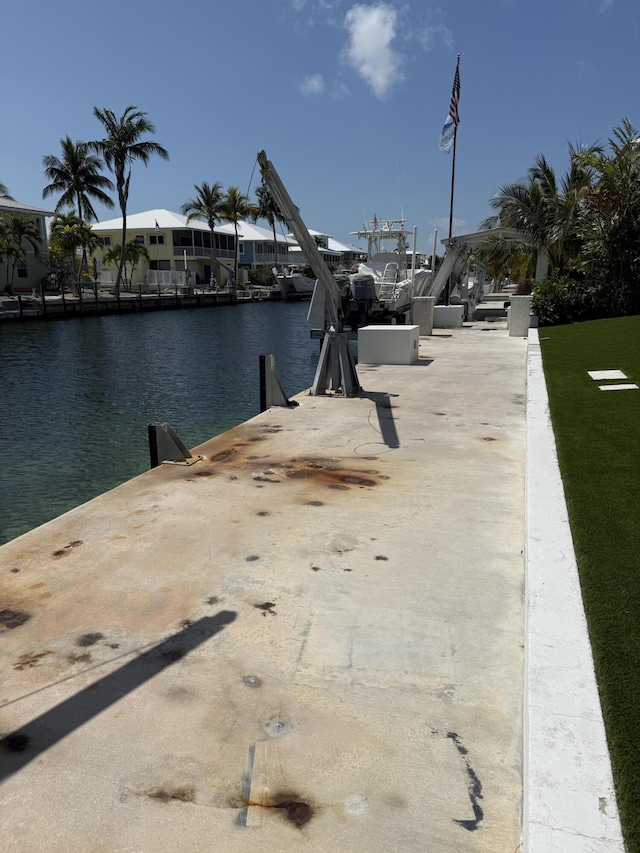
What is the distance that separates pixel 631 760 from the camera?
2.35m

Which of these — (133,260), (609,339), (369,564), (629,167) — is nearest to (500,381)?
(609,339)

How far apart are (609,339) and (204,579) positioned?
13465 millimetres

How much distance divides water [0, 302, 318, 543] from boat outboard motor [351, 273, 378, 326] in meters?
2.64

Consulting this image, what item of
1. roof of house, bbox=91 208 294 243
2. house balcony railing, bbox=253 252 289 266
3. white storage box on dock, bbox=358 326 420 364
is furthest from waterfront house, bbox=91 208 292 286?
white storage box on dock, bbox=358 326 420 364

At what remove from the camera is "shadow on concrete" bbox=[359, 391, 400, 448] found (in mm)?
8234

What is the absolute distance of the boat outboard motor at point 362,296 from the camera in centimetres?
2428

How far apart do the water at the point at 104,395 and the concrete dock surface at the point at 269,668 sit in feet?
12.0

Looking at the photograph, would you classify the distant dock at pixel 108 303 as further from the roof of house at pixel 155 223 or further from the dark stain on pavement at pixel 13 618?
the dark stain on pavement at pixel 13 618

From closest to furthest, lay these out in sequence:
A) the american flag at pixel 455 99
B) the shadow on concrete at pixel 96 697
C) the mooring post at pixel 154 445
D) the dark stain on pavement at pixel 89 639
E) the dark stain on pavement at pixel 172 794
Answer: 1. the dark stain on pavement at pixel 172 794
2. the shadow on concrete at pixel 96 697
3. the dark stain on pavement at pixel 89 639
4. the mooring post at pixel 154 445
5. the american flag at pixel 455 99

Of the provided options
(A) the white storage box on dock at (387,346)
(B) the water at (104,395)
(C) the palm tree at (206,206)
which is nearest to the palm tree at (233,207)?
(C) the palm tree at (206,206)

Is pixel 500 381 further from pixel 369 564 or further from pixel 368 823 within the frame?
pixel 368 823

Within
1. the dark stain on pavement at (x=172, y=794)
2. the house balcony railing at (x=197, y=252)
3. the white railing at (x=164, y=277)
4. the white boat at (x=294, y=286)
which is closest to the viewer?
the dark stain on pavement at (x=172, y=794)

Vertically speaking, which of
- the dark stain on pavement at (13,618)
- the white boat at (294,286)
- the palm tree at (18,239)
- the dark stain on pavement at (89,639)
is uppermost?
the palm tree at (18,239)

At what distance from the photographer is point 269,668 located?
3.38 metres
